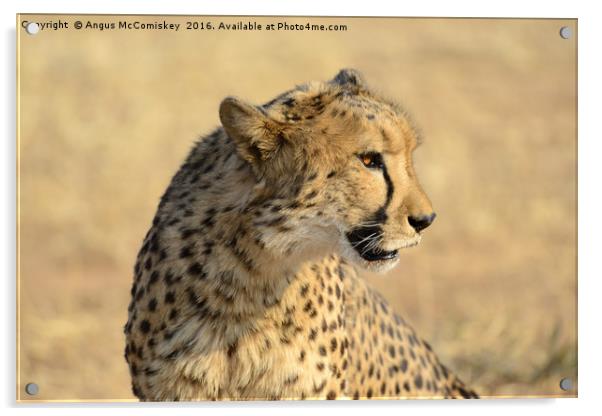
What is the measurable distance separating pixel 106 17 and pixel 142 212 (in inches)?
39.0

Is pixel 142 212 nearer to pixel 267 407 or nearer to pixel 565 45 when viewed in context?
pixel 267 407

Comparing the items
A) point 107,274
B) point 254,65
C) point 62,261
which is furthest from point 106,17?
point 107,274

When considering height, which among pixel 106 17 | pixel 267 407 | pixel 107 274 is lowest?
pixel 267 407

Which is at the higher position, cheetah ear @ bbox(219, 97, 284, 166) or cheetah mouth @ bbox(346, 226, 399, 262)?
cheetah ear @ bbox(219, 97, 284, 166)

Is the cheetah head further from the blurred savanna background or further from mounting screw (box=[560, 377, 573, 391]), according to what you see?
mounting screw (box=[560, 377, 573, 391])

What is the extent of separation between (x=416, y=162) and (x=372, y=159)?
888 mm

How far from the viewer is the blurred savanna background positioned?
12.0 feet

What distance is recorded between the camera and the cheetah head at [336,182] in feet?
10.1

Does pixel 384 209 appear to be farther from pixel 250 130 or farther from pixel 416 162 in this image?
pixel 416 162

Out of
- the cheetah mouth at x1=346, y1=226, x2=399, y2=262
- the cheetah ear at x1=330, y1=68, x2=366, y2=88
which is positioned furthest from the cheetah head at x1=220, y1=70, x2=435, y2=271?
the cheetah ear at x1=330, y1=68, x2=366, y2=88

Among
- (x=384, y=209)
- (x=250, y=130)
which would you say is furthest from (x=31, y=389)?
(x=384, y=209)

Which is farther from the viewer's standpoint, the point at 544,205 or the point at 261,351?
the point at 544,205
